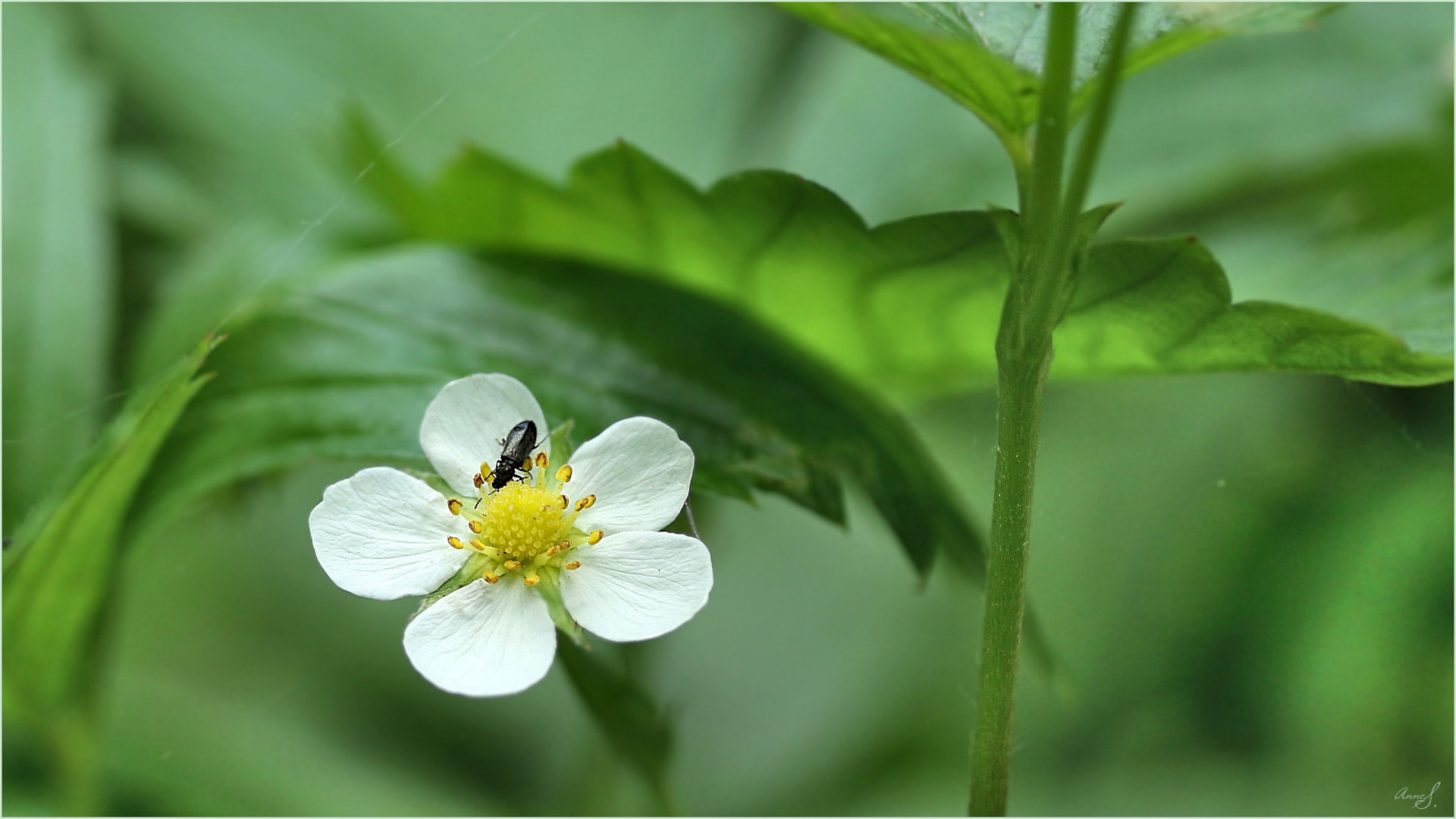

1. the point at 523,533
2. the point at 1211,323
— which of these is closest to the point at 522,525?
the point at 523,533

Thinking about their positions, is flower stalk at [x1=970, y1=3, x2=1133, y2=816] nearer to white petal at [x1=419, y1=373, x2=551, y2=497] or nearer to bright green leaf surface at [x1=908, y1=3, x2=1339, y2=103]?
bright green leaf surface at [x1=908, y1=3, x2=1339, y2=103]

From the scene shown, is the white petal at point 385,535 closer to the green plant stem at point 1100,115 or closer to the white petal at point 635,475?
the white petal at point 635,475

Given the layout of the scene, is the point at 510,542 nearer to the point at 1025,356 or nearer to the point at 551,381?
the point at 551,381

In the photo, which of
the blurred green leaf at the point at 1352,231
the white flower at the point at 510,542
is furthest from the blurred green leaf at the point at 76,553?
the blurred green leaf at the point at 1352,231

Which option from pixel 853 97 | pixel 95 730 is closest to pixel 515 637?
pixel 95 730

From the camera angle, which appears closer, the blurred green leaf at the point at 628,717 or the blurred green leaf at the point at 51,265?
the blurred green leaf at the point at 628,717

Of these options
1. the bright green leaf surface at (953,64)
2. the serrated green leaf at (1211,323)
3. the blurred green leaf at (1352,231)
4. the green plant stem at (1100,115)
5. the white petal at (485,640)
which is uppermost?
the blurred green leaf at (1352,231)

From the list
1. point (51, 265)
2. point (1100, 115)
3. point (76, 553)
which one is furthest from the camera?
point (51, 265)
